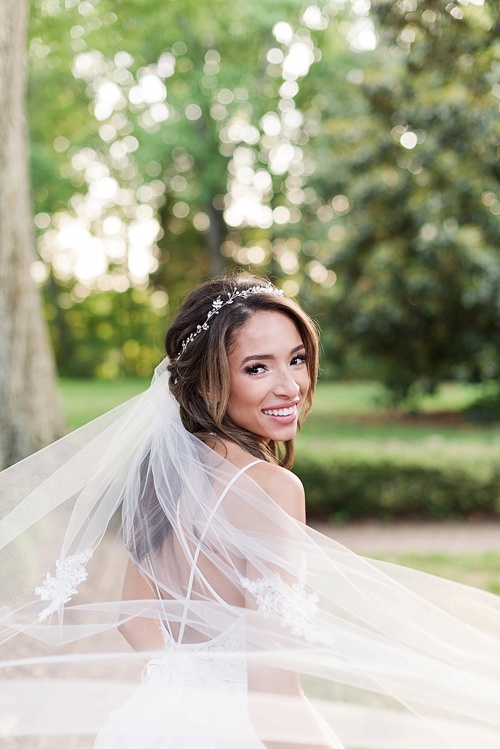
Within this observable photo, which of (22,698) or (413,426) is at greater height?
(22,698)

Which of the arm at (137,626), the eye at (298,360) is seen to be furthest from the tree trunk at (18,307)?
the eye at (298,360)

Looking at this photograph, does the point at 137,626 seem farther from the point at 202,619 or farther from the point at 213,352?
the point at 213,352

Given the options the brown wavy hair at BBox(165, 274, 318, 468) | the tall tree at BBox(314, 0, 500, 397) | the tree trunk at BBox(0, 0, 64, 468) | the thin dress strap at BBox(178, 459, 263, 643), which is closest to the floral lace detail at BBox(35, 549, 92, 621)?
the thin dress strap at BBox(178, 459, 263, 643)

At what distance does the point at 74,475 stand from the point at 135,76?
2384cm

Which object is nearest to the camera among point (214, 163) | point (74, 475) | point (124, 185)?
point (74, 475)

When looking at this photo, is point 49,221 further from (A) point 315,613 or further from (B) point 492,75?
(A) point 315,613

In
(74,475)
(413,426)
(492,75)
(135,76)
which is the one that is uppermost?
(135,76)

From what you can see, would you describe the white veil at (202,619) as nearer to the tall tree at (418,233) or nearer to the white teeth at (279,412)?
the white teeth at (279,412)

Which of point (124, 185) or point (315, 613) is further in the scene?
point (124, 185)

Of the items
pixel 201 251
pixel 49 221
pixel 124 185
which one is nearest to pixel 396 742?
pixel 124 185

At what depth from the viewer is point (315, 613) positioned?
181 cm

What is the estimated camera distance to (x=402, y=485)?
29.7 ft

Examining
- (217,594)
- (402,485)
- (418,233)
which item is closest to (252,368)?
(217,594)

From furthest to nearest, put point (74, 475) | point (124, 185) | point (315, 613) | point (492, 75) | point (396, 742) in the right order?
point (124, 185)
point (492, 75)
point (74, 475)
point (396, 742)
point (315, 613)
